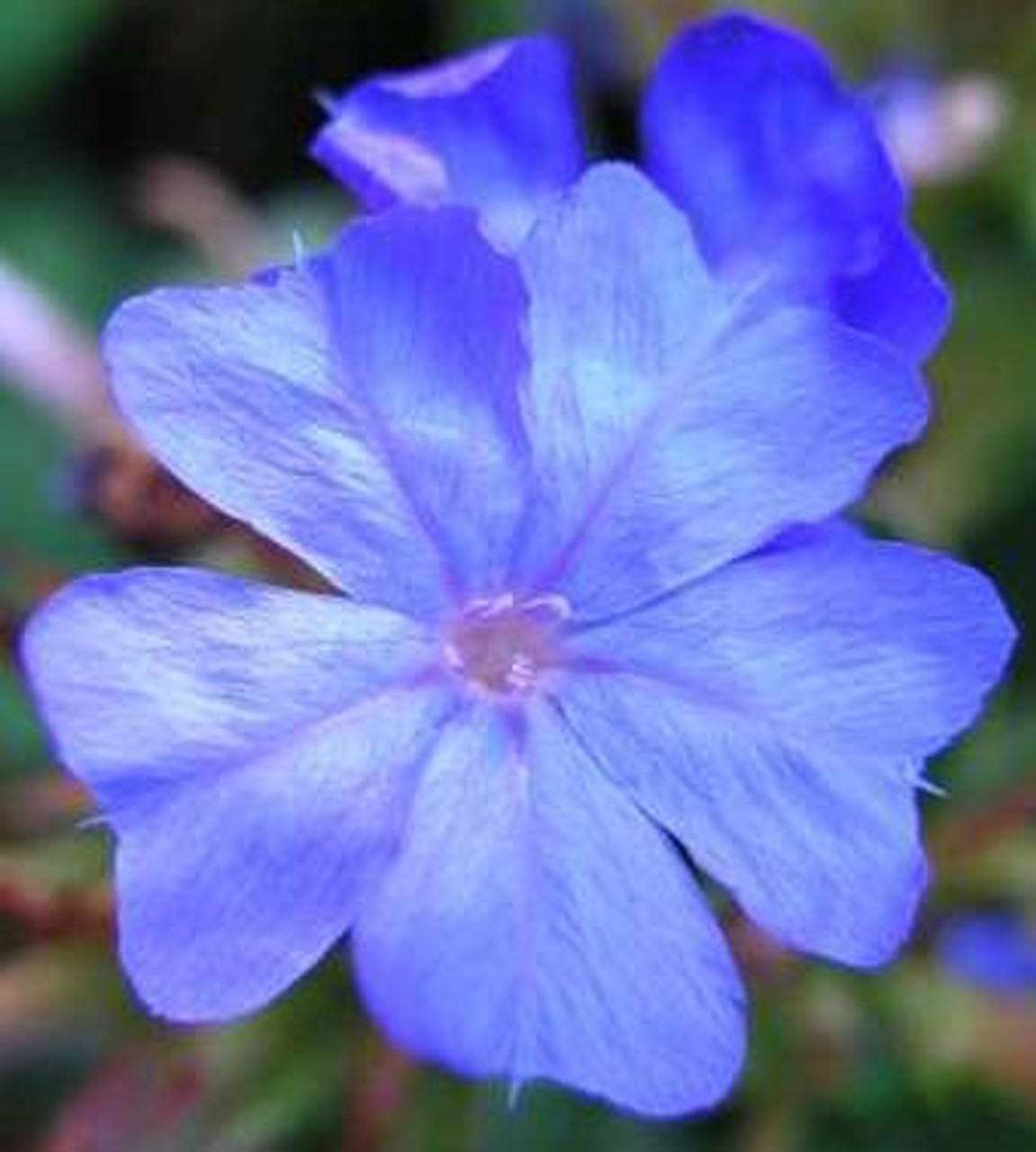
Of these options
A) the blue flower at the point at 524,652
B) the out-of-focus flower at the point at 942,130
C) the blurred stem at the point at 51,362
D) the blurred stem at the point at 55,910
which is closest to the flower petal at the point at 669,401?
the blue flower at the point at 524,652

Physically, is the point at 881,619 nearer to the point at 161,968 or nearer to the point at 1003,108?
the point at 161,968

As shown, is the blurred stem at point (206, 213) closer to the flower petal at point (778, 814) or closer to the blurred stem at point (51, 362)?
the blurred stem at point (51, 362)

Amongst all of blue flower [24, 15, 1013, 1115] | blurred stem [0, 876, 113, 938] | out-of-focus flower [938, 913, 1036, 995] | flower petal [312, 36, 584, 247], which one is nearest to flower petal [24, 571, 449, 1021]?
blue flower [24, 15, 1013, 1115]

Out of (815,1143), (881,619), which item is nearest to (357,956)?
(881,619)

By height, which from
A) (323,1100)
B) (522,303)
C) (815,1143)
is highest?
(522,303)

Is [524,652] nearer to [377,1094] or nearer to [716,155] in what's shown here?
[716,155]

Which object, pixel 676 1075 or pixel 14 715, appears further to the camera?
pixel 14 715
